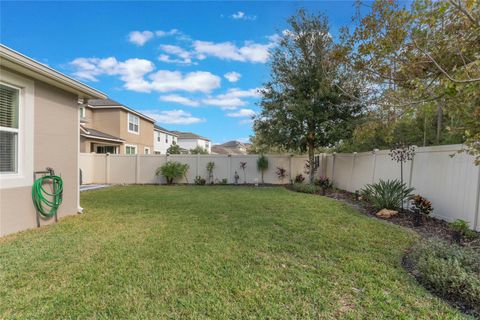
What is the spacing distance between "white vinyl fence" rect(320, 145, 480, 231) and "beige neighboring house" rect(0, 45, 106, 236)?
25.7ft

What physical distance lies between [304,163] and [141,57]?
10245 mm

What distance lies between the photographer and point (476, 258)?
2.94 meters

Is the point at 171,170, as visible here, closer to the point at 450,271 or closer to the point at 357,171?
the point at 357,171

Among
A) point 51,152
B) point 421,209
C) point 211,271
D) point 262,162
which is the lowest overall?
point 211,271

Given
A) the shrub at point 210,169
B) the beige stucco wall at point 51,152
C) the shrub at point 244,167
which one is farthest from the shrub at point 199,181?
the beige stucco wall at point 51,152

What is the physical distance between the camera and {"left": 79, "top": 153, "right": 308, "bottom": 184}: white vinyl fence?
44.0 ft

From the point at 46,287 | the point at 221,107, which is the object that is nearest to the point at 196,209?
the point at 46,287

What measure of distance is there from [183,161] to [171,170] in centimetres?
88

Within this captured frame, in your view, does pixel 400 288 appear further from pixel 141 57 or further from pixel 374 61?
pixel 141 57

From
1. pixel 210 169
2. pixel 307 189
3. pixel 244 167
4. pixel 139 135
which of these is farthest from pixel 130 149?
pixel 307 189

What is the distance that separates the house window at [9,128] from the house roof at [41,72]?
431 mm

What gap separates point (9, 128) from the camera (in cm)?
429

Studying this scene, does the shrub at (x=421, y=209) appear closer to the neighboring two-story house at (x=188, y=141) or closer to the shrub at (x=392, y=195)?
the shrub at (x=392, y=195)

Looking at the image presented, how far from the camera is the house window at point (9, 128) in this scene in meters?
4.22
